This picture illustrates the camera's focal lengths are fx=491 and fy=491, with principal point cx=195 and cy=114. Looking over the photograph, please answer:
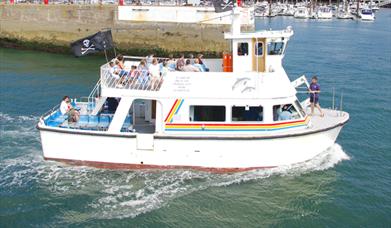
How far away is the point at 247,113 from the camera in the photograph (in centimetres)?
1588

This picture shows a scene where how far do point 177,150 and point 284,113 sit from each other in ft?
12.0

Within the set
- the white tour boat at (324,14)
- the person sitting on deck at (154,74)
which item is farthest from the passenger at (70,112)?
the white tour boat at (324,14)

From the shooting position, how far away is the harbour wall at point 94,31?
38500 millimetres

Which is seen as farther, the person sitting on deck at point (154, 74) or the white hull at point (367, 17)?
the white hull at point (367, 17)

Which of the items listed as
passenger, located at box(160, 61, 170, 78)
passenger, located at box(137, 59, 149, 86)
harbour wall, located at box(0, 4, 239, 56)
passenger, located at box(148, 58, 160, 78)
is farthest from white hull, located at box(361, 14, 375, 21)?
passenger, located at box(137, 59, 149, 86)

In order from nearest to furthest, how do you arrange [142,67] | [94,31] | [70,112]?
A: [142,67] → [70,112] → [94,31]

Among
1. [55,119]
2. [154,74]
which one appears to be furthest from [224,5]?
[55,119]

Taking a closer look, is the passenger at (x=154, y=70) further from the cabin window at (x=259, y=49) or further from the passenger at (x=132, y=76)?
the cabin window at (x=259, y=49)

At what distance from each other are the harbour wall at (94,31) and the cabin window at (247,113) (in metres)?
21.9

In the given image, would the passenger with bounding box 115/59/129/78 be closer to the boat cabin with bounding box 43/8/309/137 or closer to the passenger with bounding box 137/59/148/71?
the boat cabin with bounding box 43/8/309/137

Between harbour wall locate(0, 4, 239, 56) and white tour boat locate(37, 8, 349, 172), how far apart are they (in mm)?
21496

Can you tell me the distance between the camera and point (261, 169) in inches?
632

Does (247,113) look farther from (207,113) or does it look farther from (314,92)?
(314,92)

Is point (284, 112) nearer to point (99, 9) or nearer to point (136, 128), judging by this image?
point (136, 128)
